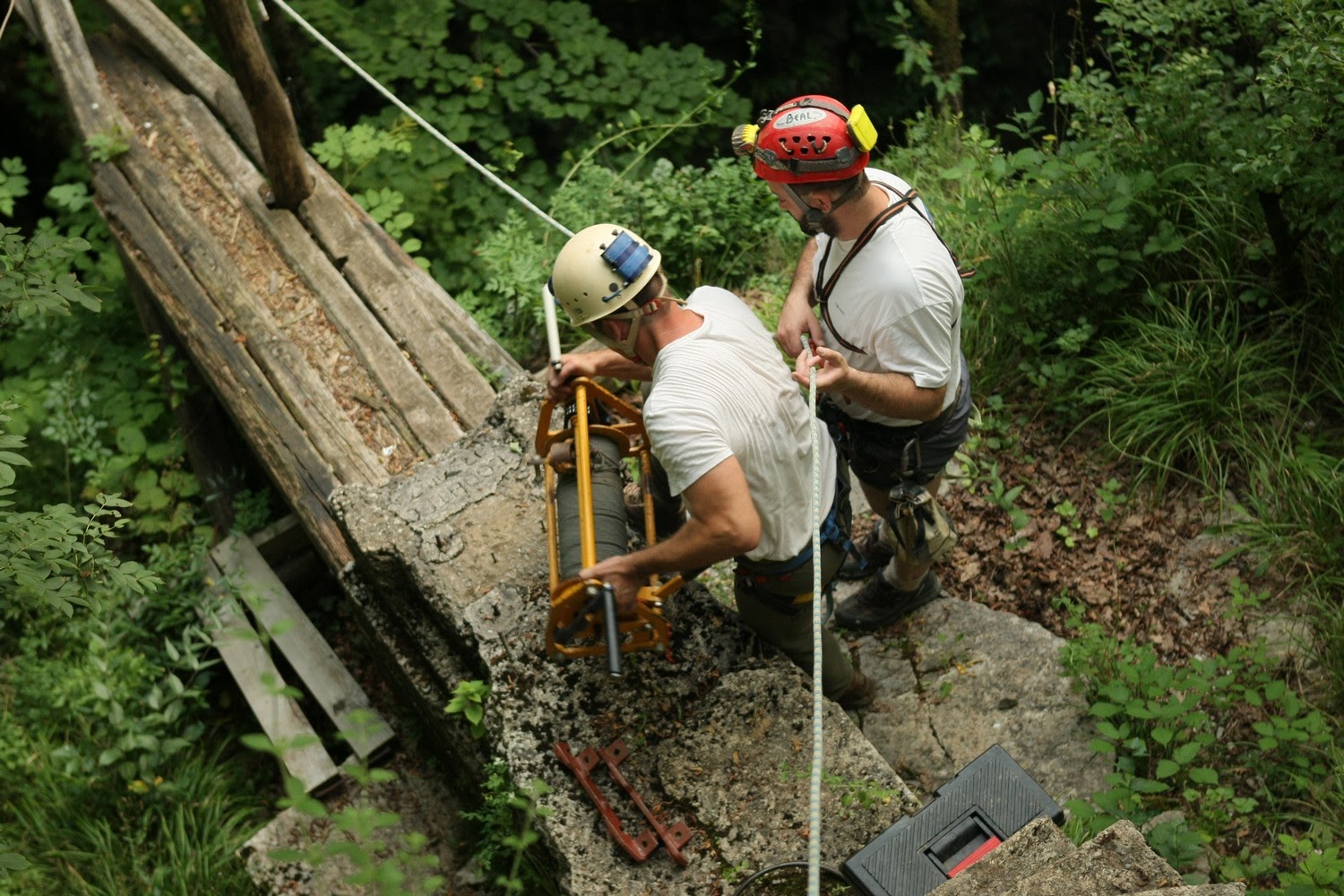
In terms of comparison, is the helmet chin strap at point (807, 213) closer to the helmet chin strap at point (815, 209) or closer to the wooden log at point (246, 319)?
the helmet chin strap at point (815, 209)

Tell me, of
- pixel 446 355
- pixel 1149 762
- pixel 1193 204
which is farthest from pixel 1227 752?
pixel 446 355

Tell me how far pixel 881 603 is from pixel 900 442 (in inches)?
41.0

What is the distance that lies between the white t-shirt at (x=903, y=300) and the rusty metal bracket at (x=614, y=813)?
4.90ft

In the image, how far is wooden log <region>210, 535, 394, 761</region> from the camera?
16.1 ft

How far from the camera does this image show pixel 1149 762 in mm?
3701

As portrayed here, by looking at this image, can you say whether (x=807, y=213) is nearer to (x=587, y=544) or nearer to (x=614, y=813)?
(x=587, y=544)

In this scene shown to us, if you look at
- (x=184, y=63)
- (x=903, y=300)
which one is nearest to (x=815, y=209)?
(x=903, y=300)

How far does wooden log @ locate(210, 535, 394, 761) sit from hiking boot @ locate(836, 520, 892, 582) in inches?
85.8

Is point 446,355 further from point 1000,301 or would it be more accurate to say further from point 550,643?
point 1000,301

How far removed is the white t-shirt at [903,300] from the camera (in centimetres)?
304

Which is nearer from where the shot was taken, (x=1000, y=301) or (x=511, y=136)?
(x=1000, y=301)

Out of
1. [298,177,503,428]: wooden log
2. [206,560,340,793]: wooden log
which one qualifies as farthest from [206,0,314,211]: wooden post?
[206,560,340,793]: wooden log

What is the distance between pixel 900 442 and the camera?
360 cm

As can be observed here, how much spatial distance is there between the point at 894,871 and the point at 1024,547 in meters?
2.18
